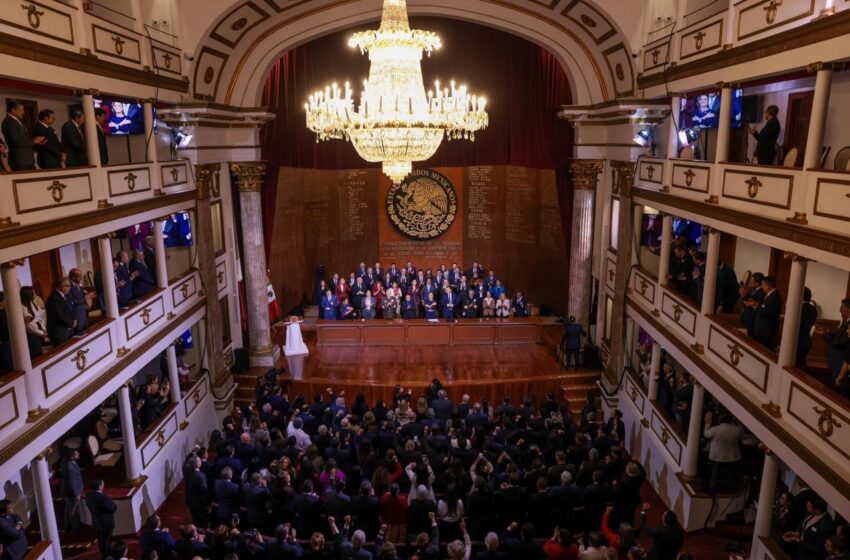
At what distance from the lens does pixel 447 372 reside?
14.4 meters

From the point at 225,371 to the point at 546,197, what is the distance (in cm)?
975

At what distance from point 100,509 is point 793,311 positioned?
Answer: 9.07m

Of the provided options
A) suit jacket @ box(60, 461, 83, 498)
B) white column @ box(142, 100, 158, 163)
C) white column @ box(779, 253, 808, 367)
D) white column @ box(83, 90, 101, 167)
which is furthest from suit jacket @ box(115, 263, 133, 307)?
white column @ box(779, 253, 808, 367)

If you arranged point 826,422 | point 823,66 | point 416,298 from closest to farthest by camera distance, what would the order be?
1. point 826,422
2. point 823,66
3. point 416,298

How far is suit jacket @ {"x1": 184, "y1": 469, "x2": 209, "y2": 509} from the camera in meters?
8.88

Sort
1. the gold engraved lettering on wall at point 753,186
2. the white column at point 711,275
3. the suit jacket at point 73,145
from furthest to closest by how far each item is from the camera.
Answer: the white column at point 711,275, the suit jacket at point 73,145, the gold engraved lettering on wall at point 753,186

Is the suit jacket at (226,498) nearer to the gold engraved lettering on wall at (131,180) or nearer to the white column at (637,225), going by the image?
→ the gold engraved lettering on wall at (131,180)

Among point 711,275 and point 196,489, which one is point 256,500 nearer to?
point 196,489

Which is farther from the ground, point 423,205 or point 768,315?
point 423,205

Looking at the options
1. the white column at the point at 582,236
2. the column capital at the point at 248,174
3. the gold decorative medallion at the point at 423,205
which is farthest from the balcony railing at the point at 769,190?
the column capital at the point at 248,174

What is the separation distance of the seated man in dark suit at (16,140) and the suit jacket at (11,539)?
4.16 metres

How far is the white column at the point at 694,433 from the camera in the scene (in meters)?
9.48

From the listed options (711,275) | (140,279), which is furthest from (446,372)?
(140,279)

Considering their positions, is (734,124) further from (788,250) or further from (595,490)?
(595,490)
